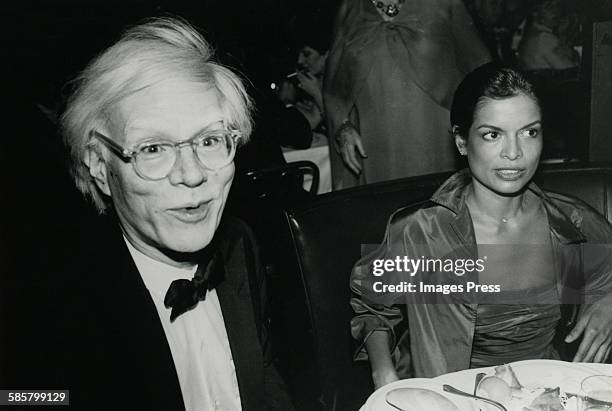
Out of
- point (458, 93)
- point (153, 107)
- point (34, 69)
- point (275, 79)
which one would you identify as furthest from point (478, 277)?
point (275, 79)

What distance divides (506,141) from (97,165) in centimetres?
67

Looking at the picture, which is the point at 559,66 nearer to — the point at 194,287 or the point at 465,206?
the point at 465,206

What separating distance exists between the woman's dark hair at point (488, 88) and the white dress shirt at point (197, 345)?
0.55m

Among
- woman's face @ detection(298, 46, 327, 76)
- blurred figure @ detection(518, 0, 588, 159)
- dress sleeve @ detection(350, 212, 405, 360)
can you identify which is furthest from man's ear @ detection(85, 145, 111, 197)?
woman's face @ detection(298, 46, 327, 76)

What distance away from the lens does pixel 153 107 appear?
0.84 meters

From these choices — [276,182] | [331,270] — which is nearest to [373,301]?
[331,270]

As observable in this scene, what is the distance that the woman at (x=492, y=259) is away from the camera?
1.05m

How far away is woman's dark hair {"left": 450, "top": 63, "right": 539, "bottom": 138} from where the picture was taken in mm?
1041

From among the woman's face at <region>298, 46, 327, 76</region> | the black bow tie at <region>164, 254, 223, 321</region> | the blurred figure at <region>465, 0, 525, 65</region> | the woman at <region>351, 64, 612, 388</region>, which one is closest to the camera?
the black bow tie at <region>164, 254, 223, 321</region>

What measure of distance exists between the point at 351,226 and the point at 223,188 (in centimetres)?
32

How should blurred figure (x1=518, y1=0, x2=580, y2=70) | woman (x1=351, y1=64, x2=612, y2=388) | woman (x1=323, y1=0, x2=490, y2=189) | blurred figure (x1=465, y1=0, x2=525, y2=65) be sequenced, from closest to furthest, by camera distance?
woman (x1=351, y1=64, x2=612, y2=388) < woman (x1=323, y1=0, x2=490, y2=189) < blurred figure (x1=518, y1=0, x2=580, y2=70) < blurred figure (x1=465, y1=0, x2=525, y2=65)

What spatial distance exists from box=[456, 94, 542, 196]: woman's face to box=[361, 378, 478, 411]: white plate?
0.38 m

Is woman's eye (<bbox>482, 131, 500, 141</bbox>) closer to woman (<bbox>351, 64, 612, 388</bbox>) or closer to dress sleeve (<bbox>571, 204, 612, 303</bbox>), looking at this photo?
woman (<bbox>351, 64, 612, 388</bbox>)

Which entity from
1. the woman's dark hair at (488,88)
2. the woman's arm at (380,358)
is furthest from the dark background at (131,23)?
the woman's arm at (380,358)
